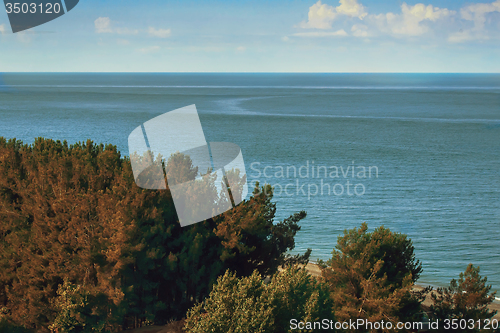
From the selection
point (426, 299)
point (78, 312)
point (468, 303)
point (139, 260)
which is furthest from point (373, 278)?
point (426, 299)

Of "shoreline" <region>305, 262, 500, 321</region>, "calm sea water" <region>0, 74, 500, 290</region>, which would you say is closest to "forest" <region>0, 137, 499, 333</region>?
"shoreline" <region>305, 262, 500, 321</region>

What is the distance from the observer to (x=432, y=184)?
49.1m

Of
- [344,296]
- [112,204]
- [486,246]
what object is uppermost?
A: [112,204]

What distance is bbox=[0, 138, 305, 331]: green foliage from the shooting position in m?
16.1

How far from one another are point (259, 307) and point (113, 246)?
6521 mm

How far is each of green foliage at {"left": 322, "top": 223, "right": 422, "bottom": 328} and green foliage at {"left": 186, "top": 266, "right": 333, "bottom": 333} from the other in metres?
3.53

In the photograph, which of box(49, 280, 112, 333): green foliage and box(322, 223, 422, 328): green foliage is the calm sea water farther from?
box(49, 280, 112, 333): green foliage

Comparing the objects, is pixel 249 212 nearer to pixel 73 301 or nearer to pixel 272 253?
pixel 272 253

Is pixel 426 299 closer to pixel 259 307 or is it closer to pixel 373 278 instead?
pixel 373 278

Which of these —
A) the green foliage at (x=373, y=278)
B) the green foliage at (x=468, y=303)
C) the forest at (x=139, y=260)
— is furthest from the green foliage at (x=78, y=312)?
the green foliage at (x=468, y=303)

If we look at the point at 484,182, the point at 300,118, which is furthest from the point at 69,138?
the point at 484,182

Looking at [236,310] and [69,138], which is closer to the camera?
[236,310]

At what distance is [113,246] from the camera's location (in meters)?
15.9

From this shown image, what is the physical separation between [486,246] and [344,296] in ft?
71.9
